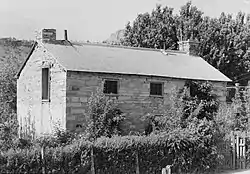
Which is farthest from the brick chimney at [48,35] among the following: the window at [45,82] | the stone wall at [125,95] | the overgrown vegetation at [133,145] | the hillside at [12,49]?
the hillside at [12,49]

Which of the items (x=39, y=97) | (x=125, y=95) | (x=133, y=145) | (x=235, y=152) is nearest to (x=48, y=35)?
(x=39, y=97)

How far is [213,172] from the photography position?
62.1ft

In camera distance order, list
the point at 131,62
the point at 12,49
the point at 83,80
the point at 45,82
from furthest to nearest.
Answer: the point at 12,49, the point at 131,62, the point at 45,82, the point at 83,80

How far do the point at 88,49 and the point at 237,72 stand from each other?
19.1 metres

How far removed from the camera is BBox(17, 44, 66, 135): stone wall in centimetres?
2217

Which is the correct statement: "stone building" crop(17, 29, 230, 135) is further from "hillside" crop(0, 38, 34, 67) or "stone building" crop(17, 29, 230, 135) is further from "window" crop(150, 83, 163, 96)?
"hillside" crop(0, 38, 34, 67)

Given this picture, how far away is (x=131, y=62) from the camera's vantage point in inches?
1002

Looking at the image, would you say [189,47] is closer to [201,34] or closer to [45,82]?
[201,34]

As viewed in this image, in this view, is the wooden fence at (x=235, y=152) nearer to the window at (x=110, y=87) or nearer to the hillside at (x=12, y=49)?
the window at (x=110, y=87)

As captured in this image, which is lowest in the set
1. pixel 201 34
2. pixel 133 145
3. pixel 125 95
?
pixel 133 145

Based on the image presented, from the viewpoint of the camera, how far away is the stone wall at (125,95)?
856 inches

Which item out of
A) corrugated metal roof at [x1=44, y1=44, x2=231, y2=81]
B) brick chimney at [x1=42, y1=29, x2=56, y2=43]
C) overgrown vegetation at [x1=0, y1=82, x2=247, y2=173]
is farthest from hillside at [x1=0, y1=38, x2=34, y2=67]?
overgrown vegetation at [x1=0, y1=82, x2=247, y2=173]

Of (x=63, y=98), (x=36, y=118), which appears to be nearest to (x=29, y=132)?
(x=36, y=118)

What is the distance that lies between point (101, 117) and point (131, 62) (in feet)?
18.0
